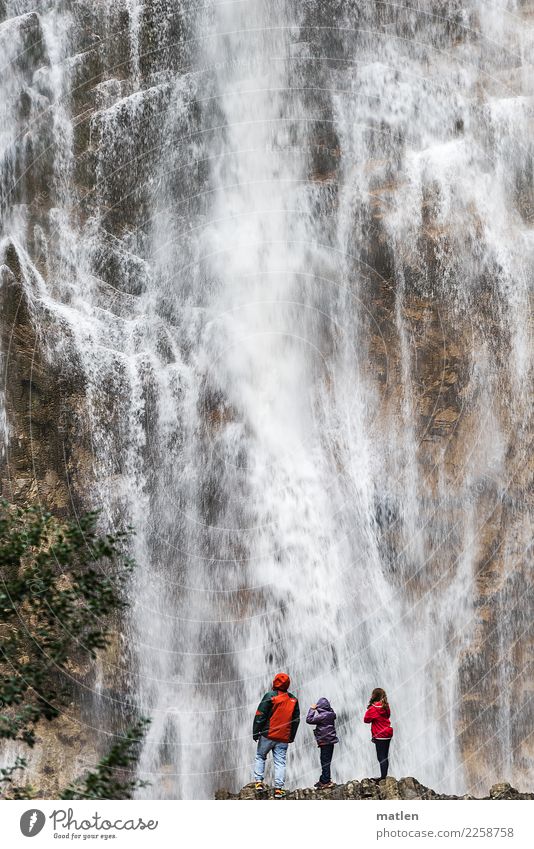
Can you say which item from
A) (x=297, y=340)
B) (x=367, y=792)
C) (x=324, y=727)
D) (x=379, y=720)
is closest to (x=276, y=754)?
(x=324, y=727)

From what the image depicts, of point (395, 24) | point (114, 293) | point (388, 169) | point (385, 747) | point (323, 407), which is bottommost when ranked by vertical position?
point (385, 747)

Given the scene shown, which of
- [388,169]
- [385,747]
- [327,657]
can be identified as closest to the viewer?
[385,747]

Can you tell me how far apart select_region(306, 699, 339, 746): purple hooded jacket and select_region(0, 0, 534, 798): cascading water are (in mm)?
5415

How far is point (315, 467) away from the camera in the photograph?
24312 millimetres

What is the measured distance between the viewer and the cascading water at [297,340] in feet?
76.6

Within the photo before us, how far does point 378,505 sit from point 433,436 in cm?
156

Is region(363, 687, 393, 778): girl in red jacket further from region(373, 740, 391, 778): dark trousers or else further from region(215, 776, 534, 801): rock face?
region(215, 776, 534, 801): rock face

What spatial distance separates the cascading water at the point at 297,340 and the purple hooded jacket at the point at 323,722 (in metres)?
5.41

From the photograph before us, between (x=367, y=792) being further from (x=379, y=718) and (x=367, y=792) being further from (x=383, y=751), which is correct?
(x=379, y=718)

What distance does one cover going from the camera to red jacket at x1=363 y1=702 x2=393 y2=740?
17469 millimetres

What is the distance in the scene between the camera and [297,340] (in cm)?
2495

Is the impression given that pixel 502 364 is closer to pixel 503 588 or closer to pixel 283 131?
pixel 503 588

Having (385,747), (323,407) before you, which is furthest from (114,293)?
(385,747)

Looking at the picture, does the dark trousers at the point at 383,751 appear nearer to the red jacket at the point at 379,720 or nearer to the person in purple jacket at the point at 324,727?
the red jacket at the point at 379,720
